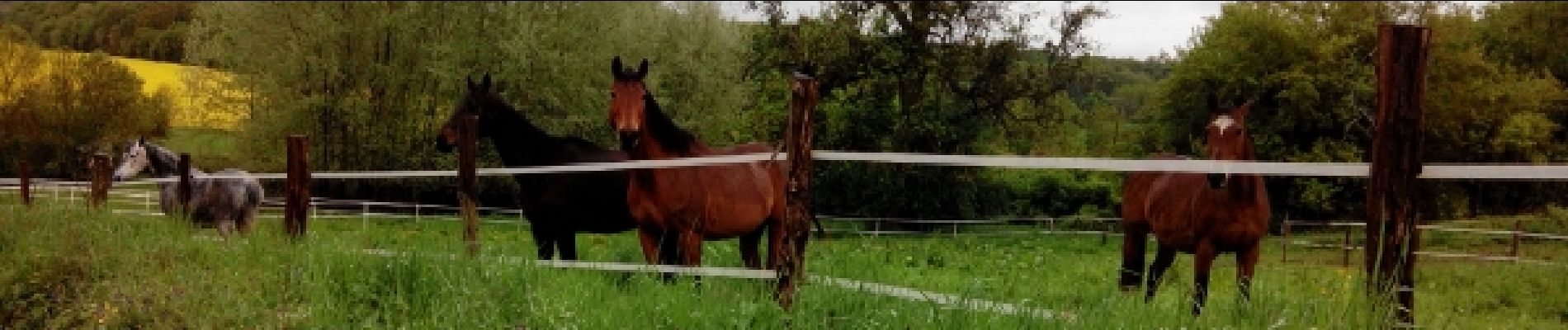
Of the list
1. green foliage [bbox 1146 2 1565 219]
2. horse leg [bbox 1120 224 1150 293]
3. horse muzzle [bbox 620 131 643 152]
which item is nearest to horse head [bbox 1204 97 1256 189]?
horse leg [bbox 1120 224 1150 293]

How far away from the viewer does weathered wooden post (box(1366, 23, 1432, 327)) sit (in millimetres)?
3297

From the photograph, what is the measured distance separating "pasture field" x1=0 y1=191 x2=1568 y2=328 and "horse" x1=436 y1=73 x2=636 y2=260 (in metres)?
0.36

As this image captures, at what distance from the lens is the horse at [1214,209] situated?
593 centimetres

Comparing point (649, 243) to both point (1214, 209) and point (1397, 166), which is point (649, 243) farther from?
point (1397, 166)

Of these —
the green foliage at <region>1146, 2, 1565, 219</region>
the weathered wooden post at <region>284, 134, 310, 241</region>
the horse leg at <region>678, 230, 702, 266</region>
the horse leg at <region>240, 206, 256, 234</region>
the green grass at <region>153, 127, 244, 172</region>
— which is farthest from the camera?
the green foliage at <region>1146, 2, 1565, 219</region>

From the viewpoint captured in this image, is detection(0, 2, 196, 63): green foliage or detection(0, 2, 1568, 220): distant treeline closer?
detection(0, 2, 1568, 220): distant treeline

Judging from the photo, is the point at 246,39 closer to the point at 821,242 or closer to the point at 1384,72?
the point at 821,242

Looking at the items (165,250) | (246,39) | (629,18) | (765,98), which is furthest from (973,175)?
(165,250)

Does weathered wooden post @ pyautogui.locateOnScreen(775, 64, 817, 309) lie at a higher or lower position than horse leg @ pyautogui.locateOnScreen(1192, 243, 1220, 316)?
higher

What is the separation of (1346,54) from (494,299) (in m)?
36.6

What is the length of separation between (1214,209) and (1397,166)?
323 cm

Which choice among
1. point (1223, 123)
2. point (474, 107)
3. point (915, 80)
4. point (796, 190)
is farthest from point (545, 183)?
point (915, 80)

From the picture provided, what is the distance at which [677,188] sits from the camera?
268 inches

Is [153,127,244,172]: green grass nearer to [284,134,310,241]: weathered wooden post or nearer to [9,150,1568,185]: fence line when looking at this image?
[284,134,310,241]: weathered wooden post
